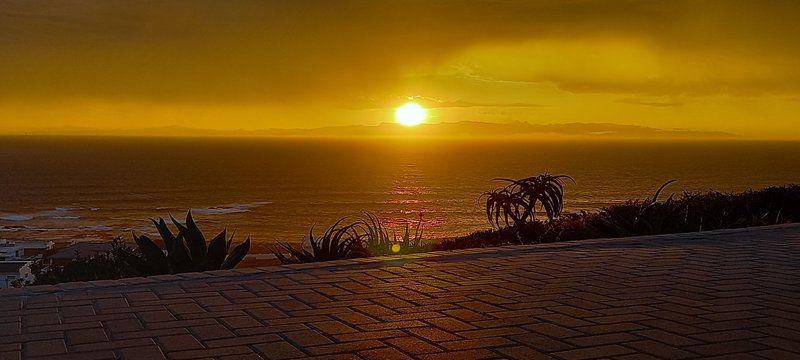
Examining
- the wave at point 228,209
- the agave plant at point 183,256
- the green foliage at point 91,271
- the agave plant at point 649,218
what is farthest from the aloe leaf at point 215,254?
the wave at point 228,209

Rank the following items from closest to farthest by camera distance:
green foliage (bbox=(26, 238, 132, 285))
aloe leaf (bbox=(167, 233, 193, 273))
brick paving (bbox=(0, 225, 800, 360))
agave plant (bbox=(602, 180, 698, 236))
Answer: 1. brick paving (bbox=(0, 225, 800, 360))
2. aloe leaf (bbox=(167, 233, 193, 273))
3. green foliage (bbox=(26, 238, 132, 285))
4. agave plant (bbox=(602, 180, 698, 236))

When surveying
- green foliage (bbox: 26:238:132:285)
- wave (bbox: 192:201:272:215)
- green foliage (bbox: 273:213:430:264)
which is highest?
green foliage (bbox: 273:213:430:264)

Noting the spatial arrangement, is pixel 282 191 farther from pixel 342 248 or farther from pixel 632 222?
pixel 342 248

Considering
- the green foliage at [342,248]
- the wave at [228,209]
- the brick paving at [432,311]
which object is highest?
the brick paving at [432,311]

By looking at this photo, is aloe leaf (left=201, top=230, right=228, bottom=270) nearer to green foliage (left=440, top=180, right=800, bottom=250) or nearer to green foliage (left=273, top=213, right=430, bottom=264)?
green foliage (left=273, top=213, right=430, bottom=264)

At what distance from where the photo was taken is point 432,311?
16.0ft

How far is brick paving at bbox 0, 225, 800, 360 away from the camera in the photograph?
4035 mm

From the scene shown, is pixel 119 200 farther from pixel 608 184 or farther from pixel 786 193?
pixel 786 193

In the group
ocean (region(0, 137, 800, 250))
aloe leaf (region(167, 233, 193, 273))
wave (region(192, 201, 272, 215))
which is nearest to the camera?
aloe leaf (region(167, 233, 193, 273))

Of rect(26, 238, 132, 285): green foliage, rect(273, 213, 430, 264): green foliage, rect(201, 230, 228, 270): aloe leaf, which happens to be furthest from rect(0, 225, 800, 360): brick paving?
rect(26, 238, 132, 285): green foliage

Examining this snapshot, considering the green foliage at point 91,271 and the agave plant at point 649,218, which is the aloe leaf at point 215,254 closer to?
the green foliage at point 91,271

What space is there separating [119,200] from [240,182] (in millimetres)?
20730

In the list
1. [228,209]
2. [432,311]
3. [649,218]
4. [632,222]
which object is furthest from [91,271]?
[228,209]

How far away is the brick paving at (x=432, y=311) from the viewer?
4.04 m
